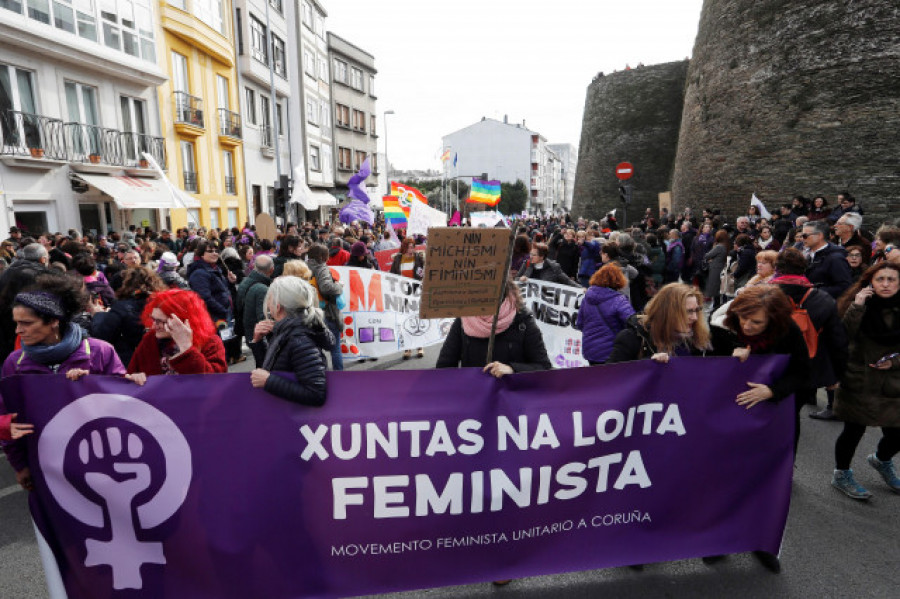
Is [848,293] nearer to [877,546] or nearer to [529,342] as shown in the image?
[877,546]

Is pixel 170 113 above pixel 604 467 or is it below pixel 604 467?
above

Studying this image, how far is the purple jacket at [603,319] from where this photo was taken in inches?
173

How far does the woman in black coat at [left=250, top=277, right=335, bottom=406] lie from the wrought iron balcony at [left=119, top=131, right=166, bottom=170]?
1753 centimetres

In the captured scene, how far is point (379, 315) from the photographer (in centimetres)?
702

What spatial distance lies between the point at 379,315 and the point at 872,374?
199 inches

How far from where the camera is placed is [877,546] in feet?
11.0

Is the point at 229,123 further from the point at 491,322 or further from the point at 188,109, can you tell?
the point at 491,322

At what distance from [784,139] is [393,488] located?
63.0 ft

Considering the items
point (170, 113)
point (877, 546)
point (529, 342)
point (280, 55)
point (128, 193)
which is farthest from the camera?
point (280, 55)

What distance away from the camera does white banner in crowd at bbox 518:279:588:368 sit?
21.0 feet

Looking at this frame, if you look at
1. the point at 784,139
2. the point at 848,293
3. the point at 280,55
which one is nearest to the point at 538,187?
the point at 280,55

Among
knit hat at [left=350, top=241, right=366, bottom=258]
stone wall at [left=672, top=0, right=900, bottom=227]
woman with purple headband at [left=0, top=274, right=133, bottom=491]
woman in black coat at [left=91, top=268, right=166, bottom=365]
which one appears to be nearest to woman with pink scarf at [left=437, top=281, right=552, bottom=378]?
woman with purple headband at [left=0, top=274, right=133, bottom=491]

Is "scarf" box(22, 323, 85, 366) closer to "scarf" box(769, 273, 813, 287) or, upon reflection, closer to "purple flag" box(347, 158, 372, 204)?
"scarf" box(769, 273, 813, 287)

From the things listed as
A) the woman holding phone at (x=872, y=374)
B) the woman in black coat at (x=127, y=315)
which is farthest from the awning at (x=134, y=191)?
the woman holding phone at (x=872, y=374)
